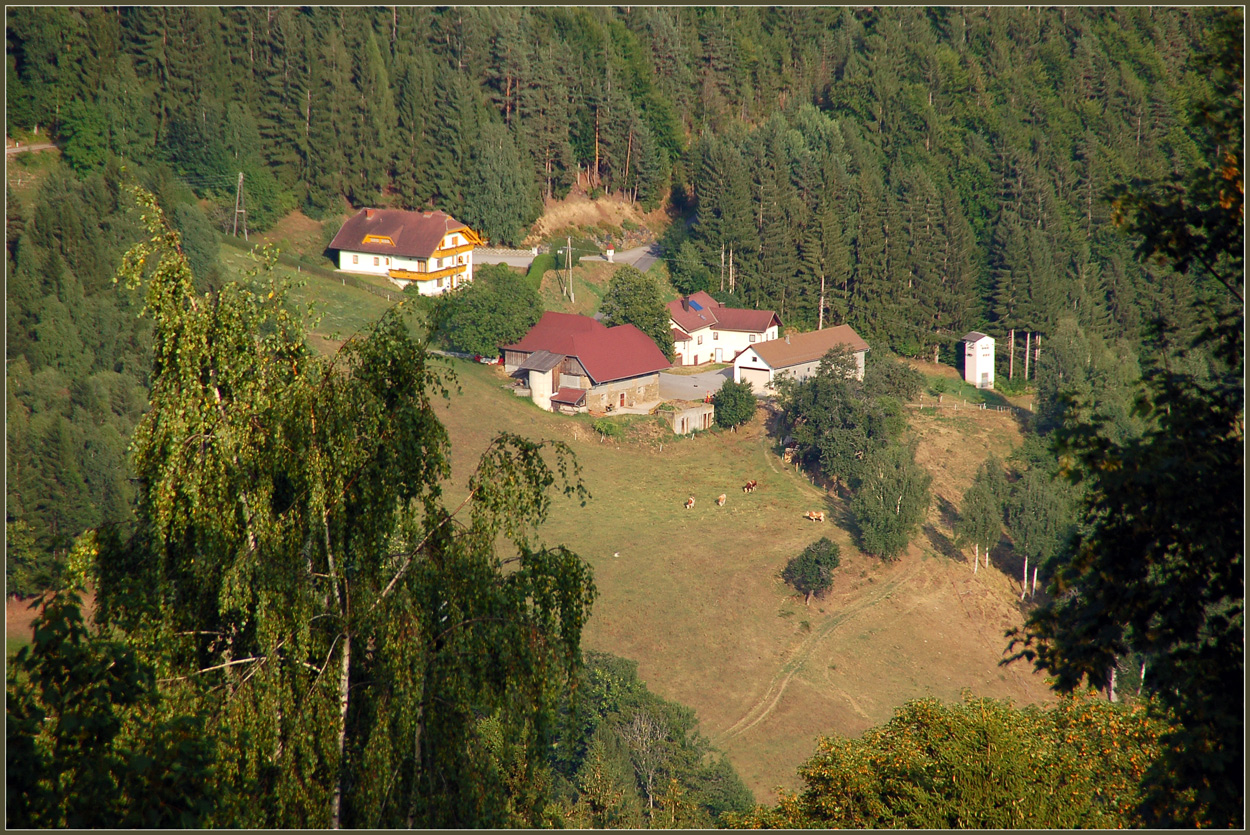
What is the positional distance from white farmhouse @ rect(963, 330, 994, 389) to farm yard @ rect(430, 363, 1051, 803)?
24.0 m

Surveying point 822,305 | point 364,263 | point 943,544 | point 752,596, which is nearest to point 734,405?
point 943,544

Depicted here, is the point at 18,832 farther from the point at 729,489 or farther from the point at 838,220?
the point at 838,220

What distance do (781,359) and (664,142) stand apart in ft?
159

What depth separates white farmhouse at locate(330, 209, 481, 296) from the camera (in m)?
83.4

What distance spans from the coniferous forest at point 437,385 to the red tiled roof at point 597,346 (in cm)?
1225

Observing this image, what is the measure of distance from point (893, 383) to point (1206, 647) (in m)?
71.9

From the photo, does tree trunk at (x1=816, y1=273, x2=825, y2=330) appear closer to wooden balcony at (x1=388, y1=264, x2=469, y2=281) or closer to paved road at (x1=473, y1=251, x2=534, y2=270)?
paved road at (x1=473, y1=251, x2=534, y2=270)

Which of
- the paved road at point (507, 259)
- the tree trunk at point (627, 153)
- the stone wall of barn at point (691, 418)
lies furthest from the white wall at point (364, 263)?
the tree trunk at point (627, 153)

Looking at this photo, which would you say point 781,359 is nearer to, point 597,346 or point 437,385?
point 597,346

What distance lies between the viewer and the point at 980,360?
9200 cm

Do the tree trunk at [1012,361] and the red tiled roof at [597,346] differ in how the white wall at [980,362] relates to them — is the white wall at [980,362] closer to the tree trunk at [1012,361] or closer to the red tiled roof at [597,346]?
the tree trunk at [1012,361]

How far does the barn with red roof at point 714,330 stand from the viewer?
86.6m

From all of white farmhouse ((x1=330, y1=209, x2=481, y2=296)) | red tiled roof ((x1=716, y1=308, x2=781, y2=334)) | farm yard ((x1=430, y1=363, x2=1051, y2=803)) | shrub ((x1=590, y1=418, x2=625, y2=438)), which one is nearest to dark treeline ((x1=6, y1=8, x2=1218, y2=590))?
red tiled roof ((x1=716, y1=308, x2=781, y2=334))

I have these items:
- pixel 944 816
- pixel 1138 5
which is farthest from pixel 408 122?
pixel 1138 5
